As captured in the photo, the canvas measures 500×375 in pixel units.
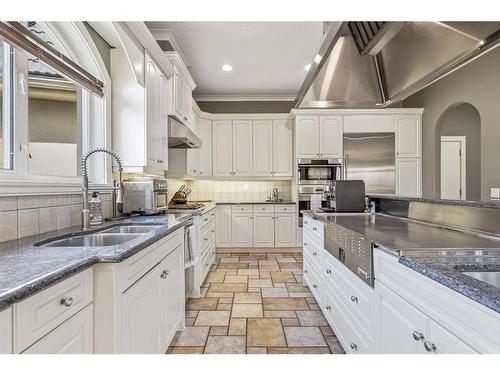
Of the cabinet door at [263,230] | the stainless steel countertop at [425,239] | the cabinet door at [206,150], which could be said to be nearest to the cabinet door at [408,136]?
the cabinet door at [263,230]

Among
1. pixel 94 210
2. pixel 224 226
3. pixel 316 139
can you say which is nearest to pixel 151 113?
pixel 94 210

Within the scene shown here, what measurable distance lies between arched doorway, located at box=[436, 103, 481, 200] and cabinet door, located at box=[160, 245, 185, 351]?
17.2ft

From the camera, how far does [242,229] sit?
5301mm

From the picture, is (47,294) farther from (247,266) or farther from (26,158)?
(247,266)

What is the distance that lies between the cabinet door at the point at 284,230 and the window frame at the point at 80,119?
319cm

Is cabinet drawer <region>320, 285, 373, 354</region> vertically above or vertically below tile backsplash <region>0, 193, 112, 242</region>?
below

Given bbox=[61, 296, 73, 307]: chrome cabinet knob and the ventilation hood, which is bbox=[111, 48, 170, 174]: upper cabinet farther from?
bbox=[61, 296, 73, 307]: chrome cabinet knob

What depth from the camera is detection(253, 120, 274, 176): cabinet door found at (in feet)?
18.0

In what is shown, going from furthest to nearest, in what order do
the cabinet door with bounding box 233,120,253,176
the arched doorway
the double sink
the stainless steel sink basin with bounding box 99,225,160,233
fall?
the arched doorway
the cabinet door with bounding box 233,120,253,176
the stainless steel sink basin with bounding box 99,225,160,233
the double sink

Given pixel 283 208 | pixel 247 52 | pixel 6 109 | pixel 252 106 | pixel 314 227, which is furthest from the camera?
pixel 252 106

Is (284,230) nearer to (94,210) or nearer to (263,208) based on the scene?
(263,208)

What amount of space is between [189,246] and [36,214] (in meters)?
1.27

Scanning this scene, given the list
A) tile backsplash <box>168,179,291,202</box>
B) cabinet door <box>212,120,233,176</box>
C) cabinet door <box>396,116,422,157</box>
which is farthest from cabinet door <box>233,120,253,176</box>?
cabinet door <box>396,116,422,157</box>
